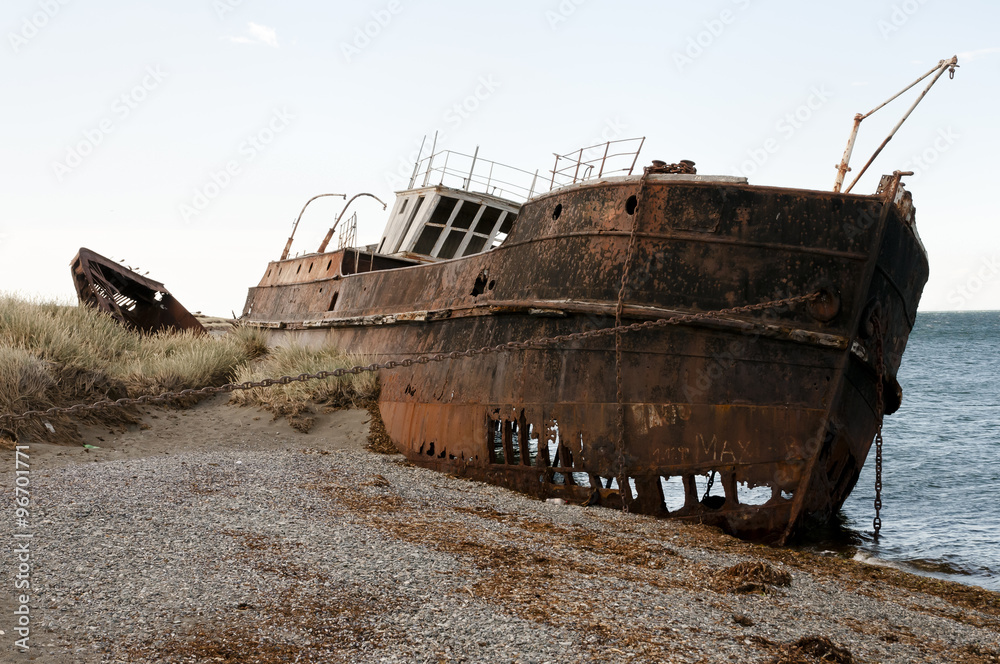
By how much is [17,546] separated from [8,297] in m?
9.71

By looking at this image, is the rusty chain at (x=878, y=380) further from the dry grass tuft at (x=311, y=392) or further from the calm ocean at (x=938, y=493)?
the dry grass tuft at (x=311, y=392)

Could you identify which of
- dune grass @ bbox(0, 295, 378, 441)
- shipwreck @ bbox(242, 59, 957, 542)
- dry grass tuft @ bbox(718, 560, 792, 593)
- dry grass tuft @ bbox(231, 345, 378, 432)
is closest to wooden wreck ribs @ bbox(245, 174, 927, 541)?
shipwreck @ bbox(242, 59, 957, 542)

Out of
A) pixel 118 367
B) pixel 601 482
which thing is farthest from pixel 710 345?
pixel 118 367

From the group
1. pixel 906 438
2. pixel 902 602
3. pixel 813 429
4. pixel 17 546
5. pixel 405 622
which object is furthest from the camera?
pixel 906 438

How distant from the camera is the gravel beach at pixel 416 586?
286 centimetres

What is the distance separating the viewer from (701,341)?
5488 millimetres

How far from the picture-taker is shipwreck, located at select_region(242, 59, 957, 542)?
5.32m

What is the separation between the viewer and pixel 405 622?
3.04 m

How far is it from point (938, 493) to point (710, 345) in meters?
5.90

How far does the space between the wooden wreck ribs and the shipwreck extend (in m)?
0.01

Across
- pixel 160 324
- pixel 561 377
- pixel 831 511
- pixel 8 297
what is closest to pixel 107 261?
pixel 160 324

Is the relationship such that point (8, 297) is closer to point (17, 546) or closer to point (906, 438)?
point (17, 546)

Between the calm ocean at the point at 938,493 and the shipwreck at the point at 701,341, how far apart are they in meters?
0.98

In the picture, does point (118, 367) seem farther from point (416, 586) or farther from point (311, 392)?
point (416, 586)
